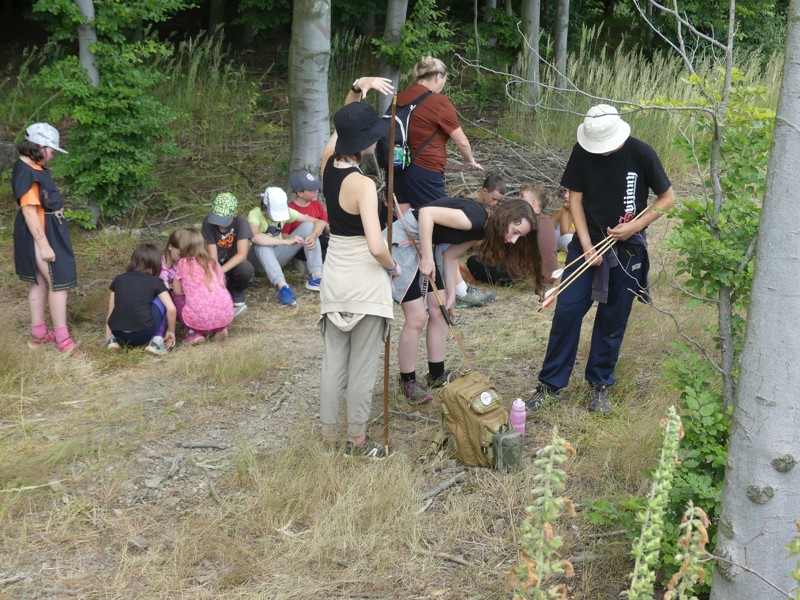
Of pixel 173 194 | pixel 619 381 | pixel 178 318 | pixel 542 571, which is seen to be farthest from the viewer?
pixel 173 194

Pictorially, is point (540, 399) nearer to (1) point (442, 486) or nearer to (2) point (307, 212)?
(1) point (442, 486)

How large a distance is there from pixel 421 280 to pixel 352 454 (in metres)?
1.06

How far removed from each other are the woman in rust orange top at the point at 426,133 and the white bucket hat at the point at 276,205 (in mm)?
1385

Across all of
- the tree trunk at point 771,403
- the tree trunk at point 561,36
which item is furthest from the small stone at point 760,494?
the tree trunk at point 561,36

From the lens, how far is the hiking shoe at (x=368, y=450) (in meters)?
4.46

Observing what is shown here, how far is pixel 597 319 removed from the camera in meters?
4.86

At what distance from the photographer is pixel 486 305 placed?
278 inches

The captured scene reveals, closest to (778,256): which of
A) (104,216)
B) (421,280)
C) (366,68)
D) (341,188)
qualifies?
(341,188)

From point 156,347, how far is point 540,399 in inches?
112

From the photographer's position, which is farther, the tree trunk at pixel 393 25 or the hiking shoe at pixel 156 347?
the tree trunk at pixel 393 25

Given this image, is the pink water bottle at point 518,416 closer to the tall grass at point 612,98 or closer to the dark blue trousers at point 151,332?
the dark blue trousers at point 151,332

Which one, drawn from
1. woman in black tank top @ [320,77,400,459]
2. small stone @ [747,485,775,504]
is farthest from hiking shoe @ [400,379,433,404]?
small stone @ [747,485,775,504]

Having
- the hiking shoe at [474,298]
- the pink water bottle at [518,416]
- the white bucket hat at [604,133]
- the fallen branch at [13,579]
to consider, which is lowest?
the fallen branch at [13,579]

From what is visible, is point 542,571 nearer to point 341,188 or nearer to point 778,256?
point 778,256
